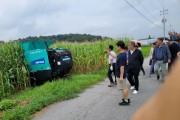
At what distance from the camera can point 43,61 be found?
1520cm

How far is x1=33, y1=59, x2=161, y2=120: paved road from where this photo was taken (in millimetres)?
8680

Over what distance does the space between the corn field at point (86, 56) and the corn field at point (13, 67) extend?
5572 mm

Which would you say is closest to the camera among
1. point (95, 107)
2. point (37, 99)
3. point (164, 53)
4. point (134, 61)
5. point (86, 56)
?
point (95, 107)

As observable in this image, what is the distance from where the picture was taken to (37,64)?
15.3 metres

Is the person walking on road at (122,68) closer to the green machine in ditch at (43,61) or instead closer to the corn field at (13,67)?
the corn field at (13,67)

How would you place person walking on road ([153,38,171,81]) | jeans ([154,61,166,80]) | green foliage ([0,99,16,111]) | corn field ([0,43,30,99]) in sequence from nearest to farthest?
green foliage ([0,99,16,111]) < person walking on road ([153,38,171,81]) < jeans ([154,61,166,80]) < corn field ([0,43,30,99])

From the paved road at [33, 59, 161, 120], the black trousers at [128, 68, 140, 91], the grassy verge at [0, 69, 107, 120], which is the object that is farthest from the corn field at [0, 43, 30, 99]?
the black trousers at [128, 68, 140, 91]

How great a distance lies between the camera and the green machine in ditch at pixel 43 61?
598 inches

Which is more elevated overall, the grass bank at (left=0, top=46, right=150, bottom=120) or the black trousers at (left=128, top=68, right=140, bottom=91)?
the black trousers at (left=128, top=68, right=140, bottom=91)

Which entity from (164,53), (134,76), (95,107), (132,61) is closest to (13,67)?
(132,61)

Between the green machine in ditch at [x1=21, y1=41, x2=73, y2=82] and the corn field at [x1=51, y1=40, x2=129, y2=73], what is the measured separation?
363 cm

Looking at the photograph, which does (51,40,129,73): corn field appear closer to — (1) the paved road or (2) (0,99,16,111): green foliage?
(1) the paved road

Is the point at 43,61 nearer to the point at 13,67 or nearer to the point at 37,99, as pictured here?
the point at 13,67

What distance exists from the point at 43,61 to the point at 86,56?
5.97 meters
